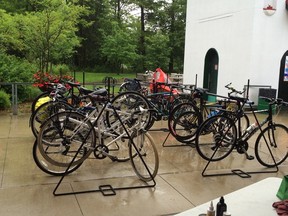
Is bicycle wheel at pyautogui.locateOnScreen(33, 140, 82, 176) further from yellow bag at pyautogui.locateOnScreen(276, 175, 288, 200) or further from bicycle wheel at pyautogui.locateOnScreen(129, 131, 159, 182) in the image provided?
yellow bag at pyautogui.locateOnScreen(276, 175, 288, 200)

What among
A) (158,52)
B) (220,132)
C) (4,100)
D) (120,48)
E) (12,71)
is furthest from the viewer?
(158,52)

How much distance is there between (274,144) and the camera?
221 inches

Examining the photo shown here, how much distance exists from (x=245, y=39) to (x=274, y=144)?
644cm

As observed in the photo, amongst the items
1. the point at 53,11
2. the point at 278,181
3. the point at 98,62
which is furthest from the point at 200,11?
the point at 98,62

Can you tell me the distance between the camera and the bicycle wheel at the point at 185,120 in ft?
21.1

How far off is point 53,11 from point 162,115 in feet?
22.6

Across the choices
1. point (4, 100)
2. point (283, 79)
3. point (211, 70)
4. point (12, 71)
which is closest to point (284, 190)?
point (4, 100)

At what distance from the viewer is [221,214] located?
2.46 m

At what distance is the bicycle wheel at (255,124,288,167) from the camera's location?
18.0 feet

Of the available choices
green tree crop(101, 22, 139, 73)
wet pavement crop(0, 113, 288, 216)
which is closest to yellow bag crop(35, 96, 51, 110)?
wet pavement crop(0, 113, 288, 216)

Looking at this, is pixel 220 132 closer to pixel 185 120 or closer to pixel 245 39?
pixel 185 120

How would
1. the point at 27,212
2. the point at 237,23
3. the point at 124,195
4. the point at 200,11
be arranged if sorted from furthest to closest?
1. the point at 200,11
2. the point at 237,23
3. the point at 124,195
4. the point at 27,212

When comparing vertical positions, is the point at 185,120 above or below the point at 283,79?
below

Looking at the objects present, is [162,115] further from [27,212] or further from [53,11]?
[53,11]
